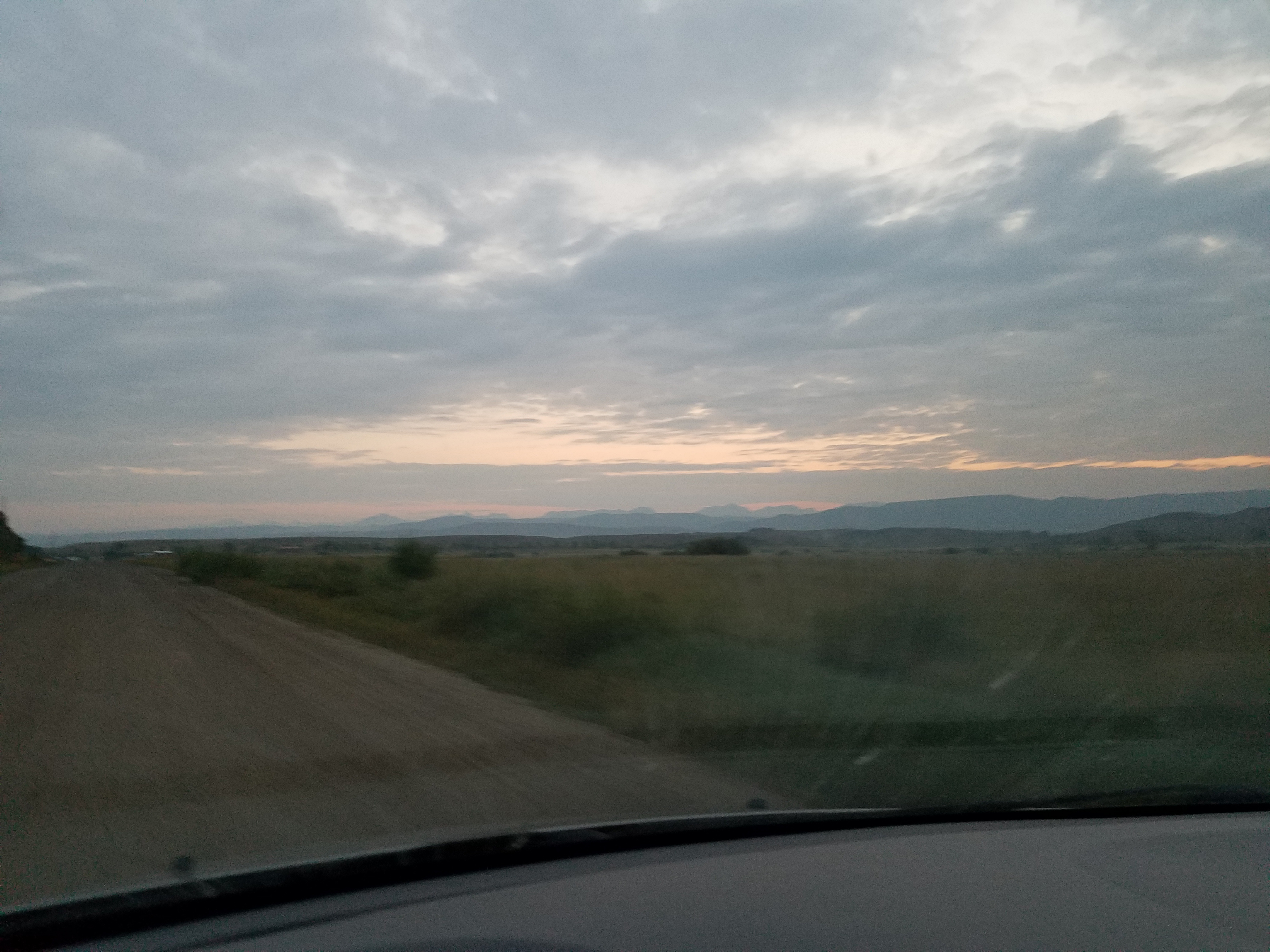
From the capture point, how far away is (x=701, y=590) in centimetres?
2158

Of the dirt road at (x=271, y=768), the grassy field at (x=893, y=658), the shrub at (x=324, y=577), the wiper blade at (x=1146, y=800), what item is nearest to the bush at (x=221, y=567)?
the shrub at (x=324, y=577)

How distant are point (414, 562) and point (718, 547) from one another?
1123 cm

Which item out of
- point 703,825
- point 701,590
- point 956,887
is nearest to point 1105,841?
point 956,887

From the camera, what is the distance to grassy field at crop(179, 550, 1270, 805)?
8.84 meters

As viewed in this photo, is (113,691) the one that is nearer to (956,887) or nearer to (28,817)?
(28,817)

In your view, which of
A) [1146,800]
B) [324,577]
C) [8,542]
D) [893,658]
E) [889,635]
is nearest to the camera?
[1146,800]

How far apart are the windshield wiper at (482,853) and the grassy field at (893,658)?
82.8 inches

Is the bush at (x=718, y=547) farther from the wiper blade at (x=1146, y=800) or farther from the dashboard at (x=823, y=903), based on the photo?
the dashboard at (x=823, y=903)

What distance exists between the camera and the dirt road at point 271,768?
5988 millimetres

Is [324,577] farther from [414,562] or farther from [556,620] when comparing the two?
[556,620]

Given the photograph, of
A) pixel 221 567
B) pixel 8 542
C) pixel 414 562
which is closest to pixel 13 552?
pixel 8 542

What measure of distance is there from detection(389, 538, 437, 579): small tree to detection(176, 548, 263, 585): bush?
18.4 meters

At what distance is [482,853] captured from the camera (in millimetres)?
4219

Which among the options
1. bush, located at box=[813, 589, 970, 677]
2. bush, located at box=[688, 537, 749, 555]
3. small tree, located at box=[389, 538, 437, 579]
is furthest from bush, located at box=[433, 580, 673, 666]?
small tree, located at box=[389, 538, 437, 579]
